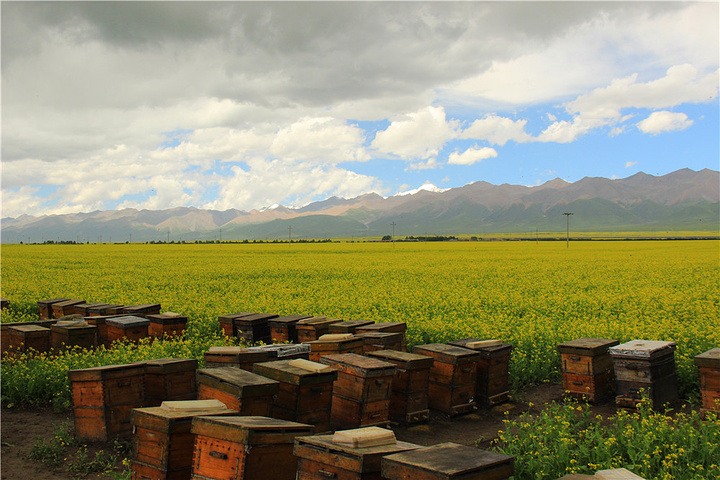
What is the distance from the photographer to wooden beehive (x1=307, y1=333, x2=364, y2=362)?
10.3 metres

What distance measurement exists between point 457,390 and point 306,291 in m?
14.9

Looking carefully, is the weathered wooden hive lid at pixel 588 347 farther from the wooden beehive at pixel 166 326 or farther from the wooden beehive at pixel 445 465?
the wooden beehive at pixel 166 326

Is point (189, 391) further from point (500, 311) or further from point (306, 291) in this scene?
point (306, 291)

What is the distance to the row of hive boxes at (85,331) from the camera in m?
12.8

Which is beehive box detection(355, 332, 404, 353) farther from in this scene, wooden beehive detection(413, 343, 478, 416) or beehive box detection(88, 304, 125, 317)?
beehive box detection(88, 304, 125, 317)

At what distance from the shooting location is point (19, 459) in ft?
26.6

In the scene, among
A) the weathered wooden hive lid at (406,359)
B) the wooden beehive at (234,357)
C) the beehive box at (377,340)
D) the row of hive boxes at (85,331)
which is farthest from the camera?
the row of hive boxes at (85,331)

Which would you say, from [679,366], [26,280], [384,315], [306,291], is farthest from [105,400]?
[26,280]

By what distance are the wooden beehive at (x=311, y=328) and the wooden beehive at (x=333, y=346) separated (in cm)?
162

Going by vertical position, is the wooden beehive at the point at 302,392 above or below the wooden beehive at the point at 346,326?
below

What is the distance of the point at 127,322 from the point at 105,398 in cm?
570

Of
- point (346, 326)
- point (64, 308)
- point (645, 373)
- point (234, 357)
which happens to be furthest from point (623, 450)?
point (64, 308)

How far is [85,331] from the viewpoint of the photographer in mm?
13070

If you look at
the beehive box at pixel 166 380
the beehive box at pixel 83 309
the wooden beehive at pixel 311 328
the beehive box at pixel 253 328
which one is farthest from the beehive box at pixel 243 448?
the beehive box at pixel 83 309
